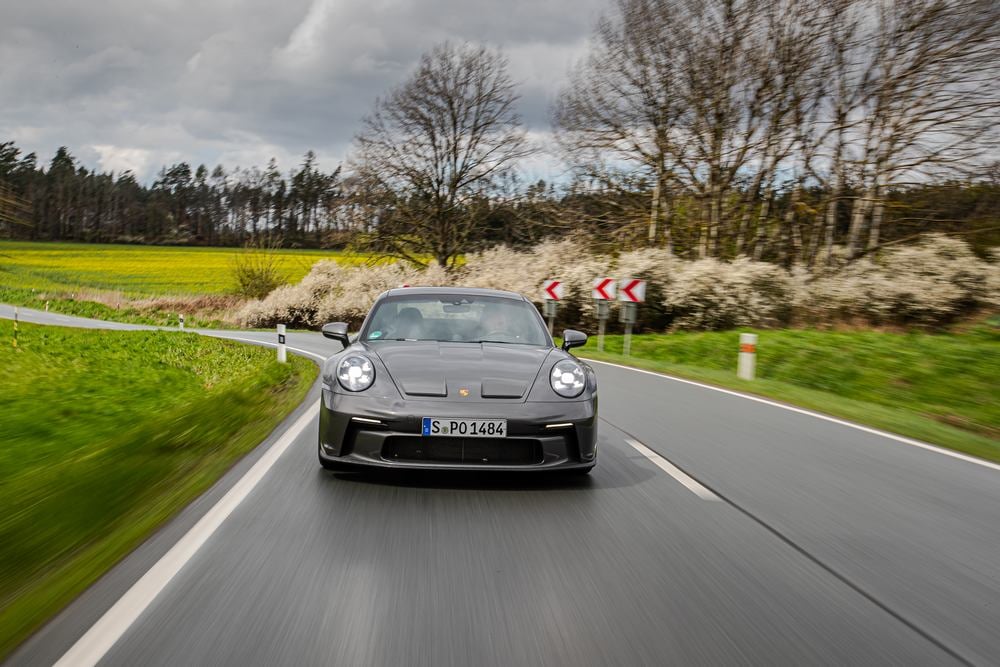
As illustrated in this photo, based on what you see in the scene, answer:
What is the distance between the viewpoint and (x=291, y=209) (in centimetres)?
8938

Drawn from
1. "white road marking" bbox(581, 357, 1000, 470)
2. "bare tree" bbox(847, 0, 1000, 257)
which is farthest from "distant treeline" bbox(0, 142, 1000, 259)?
"white road marking" bbox(581, 357, 1000, 470)

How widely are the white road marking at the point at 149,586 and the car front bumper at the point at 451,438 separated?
0.70 m

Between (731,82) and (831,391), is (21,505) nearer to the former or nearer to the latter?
(831,391)

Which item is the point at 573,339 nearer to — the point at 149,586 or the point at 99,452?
the point at 99,452

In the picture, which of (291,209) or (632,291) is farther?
(291,209)

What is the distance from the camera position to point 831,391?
15.3 meters

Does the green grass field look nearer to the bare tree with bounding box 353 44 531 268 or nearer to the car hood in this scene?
the bare tree with bounding box 353 44 531 268

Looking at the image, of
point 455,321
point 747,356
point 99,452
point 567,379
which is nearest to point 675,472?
point 567,379

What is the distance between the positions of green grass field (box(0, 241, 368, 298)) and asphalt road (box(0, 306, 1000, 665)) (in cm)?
3501

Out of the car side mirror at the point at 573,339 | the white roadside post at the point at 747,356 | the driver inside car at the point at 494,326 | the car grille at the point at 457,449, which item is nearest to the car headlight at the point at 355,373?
the car grille at the point at 457,449

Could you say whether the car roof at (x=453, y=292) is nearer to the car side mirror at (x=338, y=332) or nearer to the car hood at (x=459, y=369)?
the car side mirror at (x=338, y=332)

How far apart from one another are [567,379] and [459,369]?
0.71 m

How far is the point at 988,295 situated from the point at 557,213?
14.3 metres

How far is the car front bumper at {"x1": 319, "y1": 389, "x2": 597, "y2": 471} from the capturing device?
5125 millimetres
